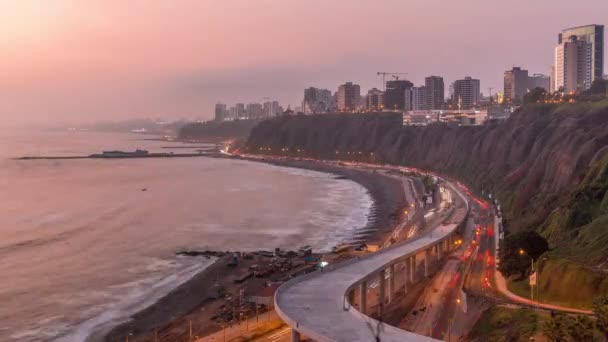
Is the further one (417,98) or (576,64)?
(417,98)

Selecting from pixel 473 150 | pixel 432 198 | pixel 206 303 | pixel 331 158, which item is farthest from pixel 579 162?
pixel 331 158

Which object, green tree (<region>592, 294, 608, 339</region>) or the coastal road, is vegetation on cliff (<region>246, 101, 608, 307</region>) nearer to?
green tree (<region>592, 294, 608, 339</region>)

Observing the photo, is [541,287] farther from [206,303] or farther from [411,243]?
[206,303]

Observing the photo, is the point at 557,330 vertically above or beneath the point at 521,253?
above

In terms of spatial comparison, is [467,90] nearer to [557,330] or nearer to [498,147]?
[498,147]

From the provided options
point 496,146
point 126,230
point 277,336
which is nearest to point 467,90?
point 496,146
